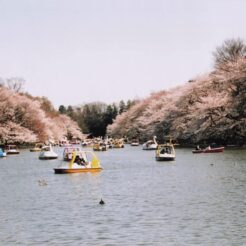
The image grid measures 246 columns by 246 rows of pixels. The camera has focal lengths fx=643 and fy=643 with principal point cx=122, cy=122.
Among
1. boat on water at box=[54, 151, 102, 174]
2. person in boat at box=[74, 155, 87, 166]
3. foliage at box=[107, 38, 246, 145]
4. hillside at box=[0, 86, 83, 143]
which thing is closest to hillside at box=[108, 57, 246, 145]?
foliage at box=[107, 38, 246, 145]

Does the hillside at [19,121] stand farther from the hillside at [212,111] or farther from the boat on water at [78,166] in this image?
the boat on water at [78,166]

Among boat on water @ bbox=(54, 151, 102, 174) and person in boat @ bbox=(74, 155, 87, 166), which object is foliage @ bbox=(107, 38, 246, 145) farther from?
person in boat @ bbox=(74, 155, 87, 166)

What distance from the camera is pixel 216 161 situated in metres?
66.9

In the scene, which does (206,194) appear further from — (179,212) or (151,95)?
(151,95)

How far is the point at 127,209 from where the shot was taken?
33.2m

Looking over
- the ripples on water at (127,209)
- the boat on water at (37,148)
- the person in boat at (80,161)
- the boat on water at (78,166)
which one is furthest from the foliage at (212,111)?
the person in boat at (80,161)

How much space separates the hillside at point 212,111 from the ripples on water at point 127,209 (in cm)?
3653

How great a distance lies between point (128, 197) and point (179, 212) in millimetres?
7210

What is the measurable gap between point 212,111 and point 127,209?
66316mm

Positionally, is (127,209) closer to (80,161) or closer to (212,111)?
(80,161)

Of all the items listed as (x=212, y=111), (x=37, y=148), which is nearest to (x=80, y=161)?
(x=212, y=111)

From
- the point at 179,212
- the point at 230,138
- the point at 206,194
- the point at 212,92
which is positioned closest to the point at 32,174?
the point at 206,194

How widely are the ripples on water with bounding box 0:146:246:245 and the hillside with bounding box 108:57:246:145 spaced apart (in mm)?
36528

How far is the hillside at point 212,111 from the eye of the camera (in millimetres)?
91562
